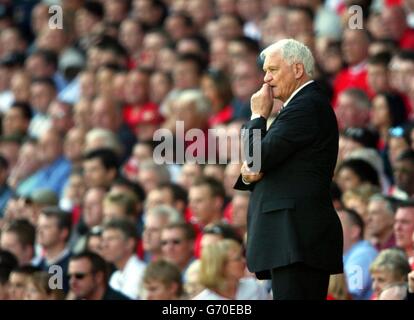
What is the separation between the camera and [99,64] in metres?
15.3

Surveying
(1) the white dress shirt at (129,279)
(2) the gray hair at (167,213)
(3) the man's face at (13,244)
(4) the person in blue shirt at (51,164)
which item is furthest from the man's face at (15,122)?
(1) the white dress shirt at (129,279)

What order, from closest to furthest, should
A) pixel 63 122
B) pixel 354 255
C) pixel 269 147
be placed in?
1. pixel 269 147
2. pixel 354 255
3. pixel 63 122

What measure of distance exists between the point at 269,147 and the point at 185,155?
604 centimetres

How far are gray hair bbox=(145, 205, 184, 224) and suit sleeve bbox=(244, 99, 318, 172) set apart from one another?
169 inches

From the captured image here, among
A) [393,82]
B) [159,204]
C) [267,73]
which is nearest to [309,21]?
[393,82]

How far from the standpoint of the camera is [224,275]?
8.38 metres

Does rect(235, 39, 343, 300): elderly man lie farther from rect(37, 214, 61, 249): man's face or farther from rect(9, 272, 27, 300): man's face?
rect(37, 214, 61, 249): man's face

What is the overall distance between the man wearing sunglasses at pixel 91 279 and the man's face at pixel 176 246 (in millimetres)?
724

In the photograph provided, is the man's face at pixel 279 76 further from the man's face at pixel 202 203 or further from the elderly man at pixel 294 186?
the man's face at pixel 202 203

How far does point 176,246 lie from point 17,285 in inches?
50.2

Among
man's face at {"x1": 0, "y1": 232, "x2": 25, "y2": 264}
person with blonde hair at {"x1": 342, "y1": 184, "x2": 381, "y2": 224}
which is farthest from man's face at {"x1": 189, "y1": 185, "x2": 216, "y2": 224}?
man's face at {"x1": 0, "y1": 232, "x2": 25, "y2": 264}

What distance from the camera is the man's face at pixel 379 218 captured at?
9.21 meters

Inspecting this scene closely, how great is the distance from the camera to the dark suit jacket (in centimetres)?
607

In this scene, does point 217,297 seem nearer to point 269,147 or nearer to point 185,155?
point 269,147
